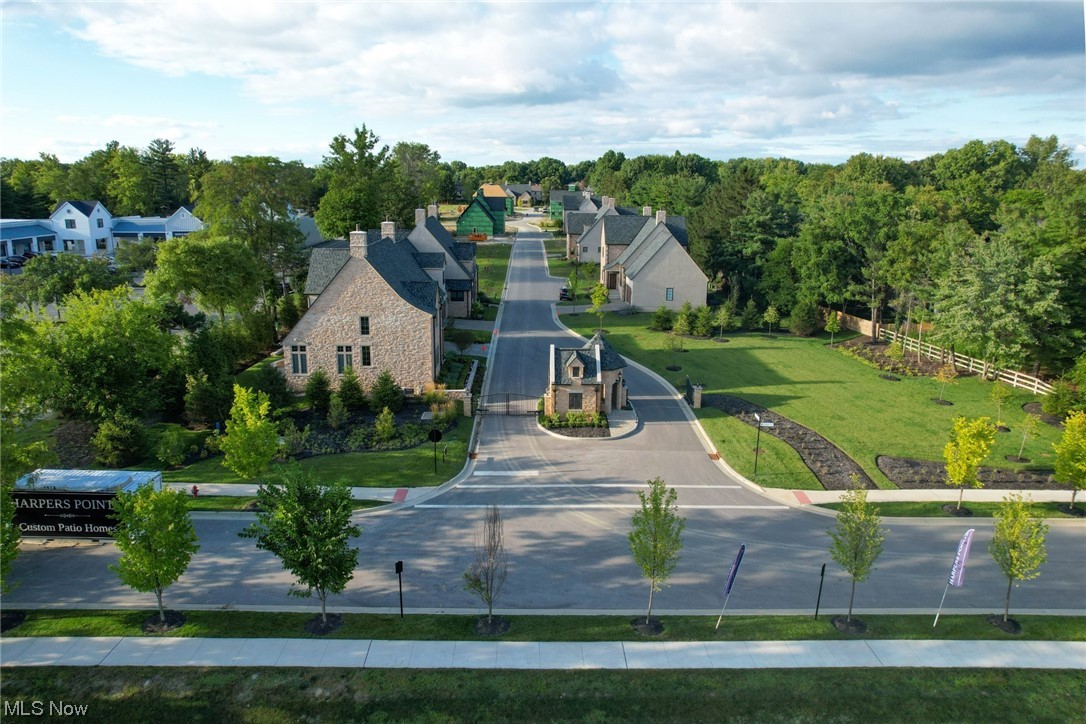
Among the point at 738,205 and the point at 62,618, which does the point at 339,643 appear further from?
the point at 738,205

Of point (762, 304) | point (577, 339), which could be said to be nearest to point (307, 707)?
point (577, 339)

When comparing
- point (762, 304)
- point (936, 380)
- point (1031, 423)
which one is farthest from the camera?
point (762, 304)

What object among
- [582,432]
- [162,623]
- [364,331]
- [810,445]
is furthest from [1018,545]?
[364,331]

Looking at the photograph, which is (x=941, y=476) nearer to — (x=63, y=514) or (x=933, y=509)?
(x=933, y=509)

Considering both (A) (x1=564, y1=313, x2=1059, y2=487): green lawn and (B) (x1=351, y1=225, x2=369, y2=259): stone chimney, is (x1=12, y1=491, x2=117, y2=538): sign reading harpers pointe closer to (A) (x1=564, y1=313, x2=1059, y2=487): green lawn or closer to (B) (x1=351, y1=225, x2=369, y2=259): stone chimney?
(B) (x1=351, y1=225, x2=369, y2=259): stone chimney

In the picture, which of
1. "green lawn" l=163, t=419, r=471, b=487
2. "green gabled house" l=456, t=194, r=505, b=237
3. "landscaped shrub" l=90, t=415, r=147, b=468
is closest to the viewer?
"green lawn" l=163, t=419, r=471, b=487

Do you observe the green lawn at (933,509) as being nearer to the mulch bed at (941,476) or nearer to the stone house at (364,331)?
the mulch bed at (941,476)

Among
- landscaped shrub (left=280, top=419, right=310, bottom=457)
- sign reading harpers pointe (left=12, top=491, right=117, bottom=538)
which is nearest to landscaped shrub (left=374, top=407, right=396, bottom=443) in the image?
landscaped shrub (left=280, top=419, right=310, bottom=457)
